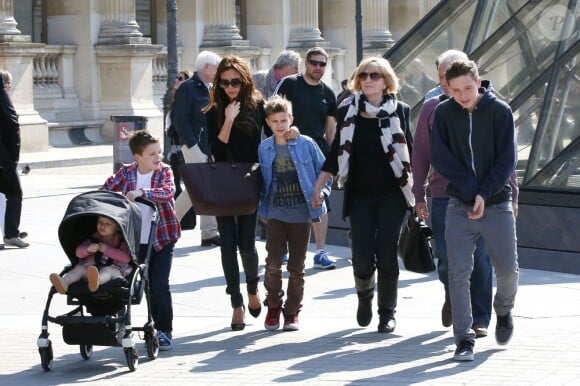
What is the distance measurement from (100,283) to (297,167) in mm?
1738

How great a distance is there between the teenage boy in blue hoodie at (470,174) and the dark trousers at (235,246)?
1661mm

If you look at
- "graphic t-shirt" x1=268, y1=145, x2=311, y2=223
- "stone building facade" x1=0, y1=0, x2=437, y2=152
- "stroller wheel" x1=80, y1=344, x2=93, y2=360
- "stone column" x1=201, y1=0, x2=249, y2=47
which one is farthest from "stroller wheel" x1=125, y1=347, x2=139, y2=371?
"stone column" x1=201, y1=0, x2=249, y2=47

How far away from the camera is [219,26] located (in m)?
35.8

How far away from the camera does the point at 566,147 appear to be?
513 inches

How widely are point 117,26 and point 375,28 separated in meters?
13.5

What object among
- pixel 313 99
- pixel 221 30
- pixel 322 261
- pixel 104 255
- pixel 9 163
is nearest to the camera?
pixel 104 255

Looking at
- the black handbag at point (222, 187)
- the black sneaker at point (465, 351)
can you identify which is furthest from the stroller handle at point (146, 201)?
the black sneaker at point (465, 351)

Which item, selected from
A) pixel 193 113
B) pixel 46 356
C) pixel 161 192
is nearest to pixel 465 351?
pixel 161 192

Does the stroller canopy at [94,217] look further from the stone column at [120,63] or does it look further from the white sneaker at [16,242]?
the stone column at [120,63]

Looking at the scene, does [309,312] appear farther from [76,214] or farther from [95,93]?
[95,93]

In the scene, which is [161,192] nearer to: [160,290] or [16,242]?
[160,290]

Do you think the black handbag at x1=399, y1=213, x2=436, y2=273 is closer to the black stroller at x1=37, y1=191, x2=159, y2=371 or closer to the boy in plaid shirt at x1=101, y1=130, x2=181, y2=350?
the boy in plaid shirt at x1=101, y1=130, x2=181, y2=350

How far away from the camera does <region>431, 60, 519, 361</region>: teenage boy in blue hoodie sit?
8.52 m

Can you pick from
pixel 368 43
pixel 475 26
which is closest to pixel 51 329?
pixel 475 26
